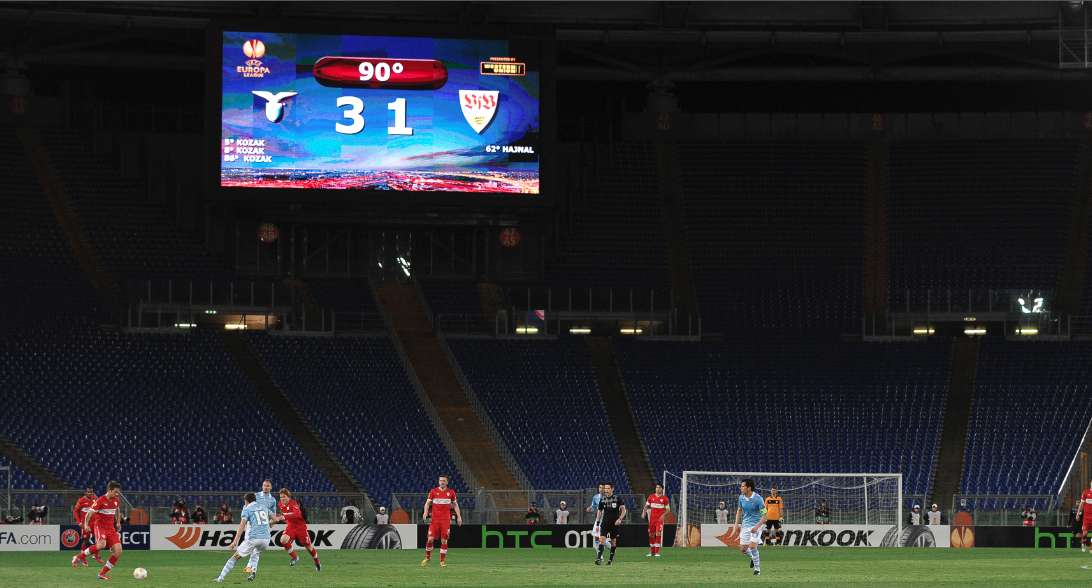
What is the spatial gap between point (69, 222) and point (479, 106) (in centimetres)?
1776

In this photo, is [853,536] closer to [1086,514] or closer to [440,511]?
[1086,514]

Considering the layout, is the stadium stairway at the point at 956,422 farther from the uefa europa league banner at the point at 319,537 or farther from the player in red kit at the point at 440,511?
the player in red kit at the point at 440,511

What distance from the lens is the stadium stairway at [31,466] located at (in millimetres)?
48031

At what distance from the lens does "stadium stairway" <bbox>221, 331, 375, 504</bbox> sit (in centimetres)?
5009

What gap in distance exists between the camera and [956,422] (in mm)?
53000

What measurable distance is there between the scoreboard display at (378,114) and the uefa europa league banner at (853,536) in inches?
459

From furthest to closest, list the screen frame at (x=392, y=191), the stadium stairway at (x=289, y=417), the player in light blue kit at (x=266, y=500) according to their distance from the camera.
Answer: the stadium stairway at (x=289, y=417), the screen frame at (x=392, y=191), the player in light blue kit at (x=266, y=500)

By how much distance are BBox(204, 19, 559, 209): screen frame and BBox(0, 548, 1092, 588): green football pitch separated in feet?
37.5

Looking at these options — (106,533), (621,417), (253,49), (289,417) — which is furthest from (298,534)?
(621,417)

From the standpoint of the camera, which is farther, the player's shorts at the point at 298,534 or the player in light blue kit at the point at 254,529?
the player's shorts at the point at 298,534

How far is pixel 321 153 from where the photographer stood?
157 ft

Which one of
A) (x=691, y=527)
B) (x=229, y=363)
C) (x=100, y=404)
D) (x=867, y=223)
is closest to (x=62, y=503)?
(x=100, y=404)

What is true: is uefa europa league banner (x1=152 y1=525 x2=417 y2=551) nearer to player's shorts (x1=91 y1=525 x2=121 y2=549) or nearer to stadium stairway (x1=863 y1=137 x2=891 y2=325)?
player's shorts (x1=91 y1=525 x2=121 y2=549)

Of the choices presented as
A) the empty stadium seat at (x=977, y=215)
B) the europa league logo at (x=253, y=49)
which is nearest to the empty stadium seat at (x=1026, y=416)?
the empty stadium seat at (x=977, y=215)
